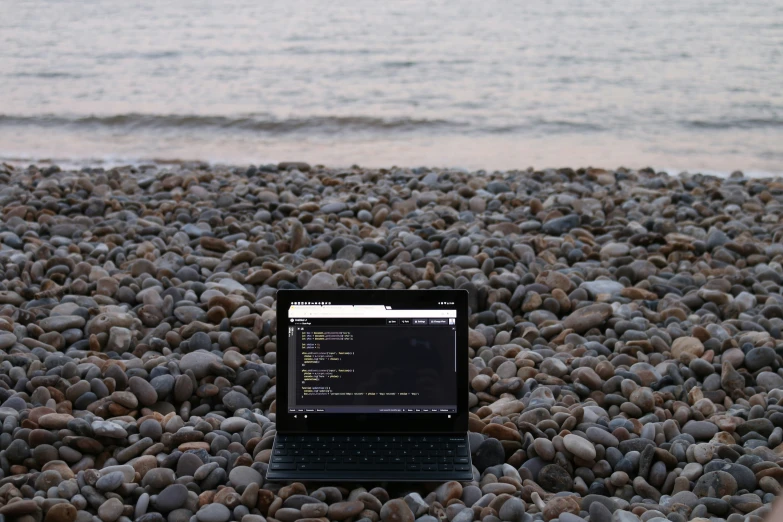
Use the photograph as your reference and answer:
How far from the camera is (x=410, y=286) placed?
331cm

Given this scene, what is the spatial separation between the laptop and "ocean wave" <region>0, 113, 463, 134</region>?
5.71 metres

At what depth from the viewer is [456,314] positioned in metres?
2.13

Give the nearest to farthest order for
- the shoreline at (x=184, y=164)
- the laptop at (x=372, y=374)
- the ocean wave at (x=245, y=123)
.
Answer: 1. the laptop at (x=372, y=374)
2. the shoreline at (x=184, y=164)
3. the ocean wave at (x=245, y=123)

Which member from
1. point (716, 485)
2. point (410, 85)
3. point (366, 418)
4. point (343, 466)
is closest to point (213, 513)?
point (343, 466)

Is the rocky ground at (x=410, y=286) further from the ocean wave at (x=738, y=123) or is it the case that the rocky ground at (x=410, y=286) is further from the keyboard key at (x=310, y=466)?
the ocean wave at (x=738, y=123)

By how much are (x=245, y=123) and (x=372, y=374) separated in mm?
6203

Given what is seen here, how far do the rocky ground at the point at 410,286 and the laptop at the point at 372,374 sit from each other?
123 millimetres

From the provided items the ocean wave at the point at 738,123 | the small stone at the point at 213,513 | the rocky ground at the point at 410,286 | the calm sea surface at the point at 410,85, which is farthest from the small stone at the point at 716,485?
the ocean wave at the point at 738,123

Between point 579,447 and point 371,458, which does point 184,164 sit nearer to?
point 371,458

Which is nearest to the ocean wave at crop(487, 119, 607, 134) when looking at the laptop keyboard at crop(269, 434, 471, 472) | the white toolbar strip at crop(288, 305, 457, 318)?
the white toolbar strip at crop(288, 305, 457, 318)

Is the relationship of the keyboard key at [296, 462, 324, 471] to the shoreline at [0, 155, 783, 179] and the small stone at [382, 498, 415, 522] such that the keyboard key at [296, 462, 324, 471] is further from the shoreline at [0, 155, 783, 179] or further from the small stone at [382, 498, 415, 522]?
the shoreline at [0, 155, 783, 179]

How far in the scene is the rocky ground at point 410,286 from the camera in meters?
1.94

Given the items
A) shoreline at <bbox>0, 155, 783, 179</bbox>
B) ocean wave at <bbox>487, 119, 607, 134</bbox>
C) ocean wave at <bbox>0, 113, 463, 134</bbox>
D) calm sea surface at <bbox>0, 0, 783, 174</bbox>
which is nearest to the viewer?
shoreline at <bbox>0, 155, 783, 179</bbox>

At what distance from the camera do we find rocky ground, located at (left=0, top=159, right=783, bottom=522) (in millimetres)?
1938
